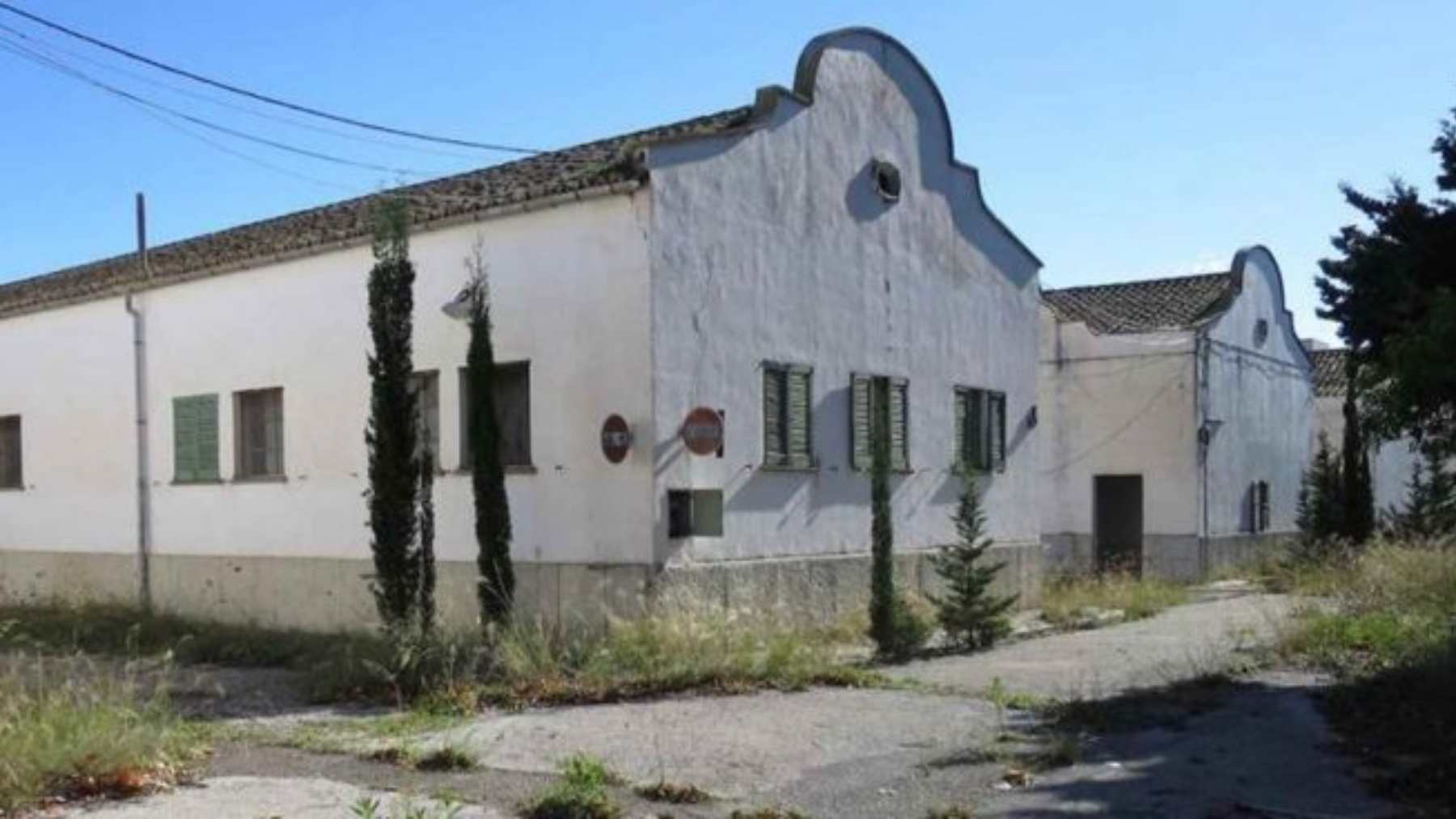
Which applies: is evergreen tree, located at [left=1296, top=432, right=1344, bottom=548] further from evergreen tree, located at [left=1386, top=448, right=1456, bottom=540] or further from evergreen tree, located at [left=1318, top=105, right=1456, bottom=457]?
evergreen tree, located at [left=1318, top=105, right=1456, bottom=457]

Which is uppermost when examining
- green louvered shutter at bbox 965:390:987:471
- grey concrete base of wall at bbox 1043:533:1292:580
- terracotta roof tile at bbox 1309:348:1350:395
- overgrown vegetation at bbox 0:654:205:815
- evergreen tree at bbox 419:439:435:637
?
terracotta roof tile at bbox 1309:348:1350:395

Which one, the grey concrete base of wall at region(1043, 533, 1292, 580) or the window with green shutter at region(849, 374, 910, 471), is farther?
the grey concrete base of wall at region(1043, 533, 1292, 580)

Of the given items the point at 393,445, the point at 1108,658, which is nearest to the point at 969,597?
the point at 1108,658

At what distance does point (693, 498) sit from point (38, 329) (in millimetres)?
12027

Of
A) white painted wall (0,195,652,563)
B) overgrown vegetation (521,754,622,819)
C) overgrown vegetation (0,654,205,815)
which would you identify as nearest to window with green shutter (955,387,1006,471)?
white painted wall (0,195,652,563)

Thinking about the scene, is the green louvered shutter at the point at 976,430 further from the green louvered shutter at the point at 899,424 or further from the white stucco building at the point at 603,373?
the green louvered shutter at the point at 899,424

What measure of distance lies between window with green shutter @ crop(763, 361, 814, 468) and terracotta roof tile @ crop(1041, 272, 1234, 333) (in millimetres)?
14006

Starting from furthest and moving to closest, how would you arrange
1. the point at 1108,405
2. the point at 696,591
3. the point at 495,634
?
1. the point at 1108,405
2. the point at 696,591
3. the point at 495,634

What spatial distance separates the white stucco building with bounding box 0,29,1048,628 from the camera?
1502cm

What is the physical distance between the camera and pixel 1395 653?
13.6 metres

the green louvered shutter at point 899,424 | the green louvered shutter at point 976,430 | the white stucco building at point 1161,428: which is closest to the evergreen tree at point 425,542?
the green louvered shutter at point 899,424

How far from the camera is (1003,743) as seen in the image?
33.1 feet

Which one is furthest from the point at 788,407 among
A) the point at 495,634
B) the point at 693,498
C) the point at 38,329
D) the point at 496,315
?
the point at 38,329

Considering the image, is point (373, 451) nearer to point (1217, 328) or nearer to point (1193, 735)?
point (1193, 735)
